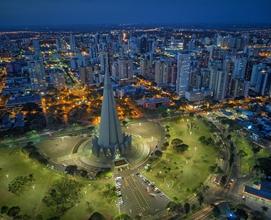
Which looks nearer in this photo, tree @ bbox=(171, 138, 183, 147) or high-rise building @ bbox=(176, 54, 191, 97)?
tree @ bbox=(171, 138, 183, 147)

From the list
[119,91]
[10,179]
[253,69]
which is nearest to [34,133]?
[10,179]

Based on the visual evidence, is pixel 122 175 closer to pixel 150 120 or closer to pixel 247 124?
pixel 150 120

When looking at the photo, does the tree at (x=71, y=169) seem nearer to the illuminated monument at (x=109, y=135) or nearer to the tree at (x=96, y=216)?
the illuminated monument at (x=109, y=135)

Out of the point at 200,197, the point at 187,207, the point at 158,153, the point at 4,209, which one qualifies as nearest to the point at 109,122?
the point at 158,153

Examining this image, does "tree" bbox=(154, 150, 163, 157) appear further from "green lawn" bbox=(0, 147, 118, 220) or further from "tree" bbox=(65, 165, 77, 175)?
"tree" bbox=(65, 165, 77, 175)

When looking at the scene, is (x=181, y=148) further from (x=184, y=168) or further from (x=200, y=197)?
(x=200, y=197)

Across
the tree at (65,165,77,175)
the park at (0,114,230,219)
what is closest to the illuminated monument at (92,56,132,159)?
the park at (0,114,230,219)
